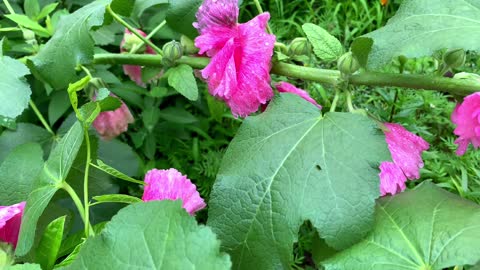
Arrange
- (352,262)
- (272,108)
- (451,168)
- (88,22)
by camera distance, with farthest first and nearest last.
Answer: (451,168) < (88,22) < (272,108) < (352,262)

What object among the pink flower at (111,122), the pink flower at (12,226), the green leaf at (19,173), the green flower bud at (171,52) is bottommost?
the pink flower at (111,122)

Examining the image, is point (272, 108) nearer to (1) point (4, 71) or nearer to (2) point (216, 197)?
(2) point (216, 197)

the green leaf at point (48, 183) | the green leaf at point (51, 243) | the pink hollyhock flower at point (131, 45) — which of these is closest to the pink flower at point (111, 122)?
the pink hollyhock flower at point (131, 45)

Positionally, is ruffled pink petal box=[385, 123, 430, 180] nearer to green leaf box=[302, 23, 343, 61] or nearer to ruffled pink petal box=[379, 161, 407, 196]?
ruffled pink petal box=[379, 161, 407, 196]

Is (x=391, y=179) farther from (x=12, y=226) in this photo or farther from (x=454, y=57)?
(x=12, y=226)

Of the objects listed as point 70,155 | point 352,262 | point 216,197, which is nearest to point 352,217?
point 352,262

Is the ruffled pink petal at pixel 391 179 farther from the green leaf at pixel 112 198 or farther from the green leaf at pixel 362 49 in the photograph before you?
the green leaf at pixel 112 198

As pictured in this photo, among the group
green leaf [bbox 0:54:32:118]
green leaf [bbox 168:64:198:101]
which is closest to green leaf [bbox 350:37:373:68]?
green leaf [bbox 168:64:198:101]
